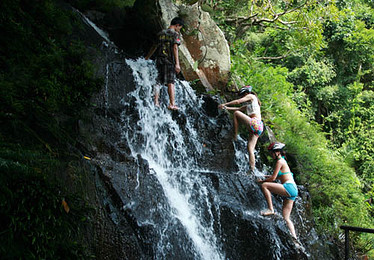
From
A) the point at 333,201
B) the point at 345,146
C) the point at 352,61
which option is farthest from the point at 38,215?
the point at 352,61

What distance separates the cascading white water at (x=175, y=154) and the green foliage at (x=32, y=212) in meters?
1.85

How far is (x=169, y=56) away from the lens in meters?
6.57

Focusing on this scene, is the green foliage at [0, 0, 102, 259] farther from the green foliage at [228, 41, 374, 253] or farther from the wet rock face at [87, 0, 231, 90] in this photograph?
the green foliage at [228, 41, 374, 253]

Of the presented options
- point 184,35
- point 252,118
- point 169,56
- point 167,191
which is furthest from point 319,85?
point 167,191

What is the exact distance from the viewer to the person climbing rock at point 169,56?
652cm

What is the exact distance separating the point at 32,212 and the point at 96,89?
3.84 meters

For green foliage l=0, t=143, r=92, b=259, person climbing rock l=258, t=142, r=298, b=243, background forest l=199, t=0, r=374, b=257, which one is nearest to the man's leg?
person climbing rock l=258, t=142, r=298, b=243

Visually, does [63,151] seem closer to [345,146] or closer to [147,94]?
[147,94]

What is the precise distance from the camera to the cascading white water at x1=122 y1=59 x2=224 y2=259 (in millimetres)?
4754

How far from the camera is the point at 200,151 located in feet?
22.1

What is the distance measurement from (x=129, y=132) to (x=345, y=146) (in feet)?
41.8

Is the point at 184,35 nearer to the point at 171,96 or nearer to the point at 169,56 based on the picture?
the point at 169,56

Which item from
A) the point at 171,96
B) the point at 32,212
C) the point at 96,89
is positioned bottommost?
the point at 171,96

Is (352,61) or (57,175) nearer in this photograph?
(57,175)
